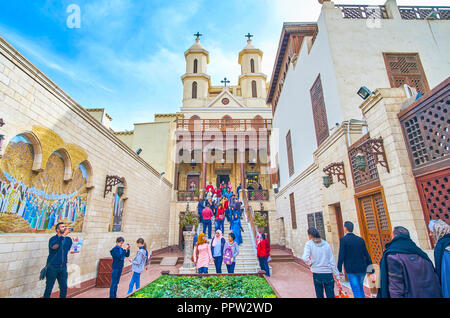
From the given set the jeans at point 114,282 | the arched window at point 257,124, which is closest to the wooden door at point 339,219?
the jeans at point 114,282

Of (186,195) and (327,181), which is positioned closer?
(327,181)

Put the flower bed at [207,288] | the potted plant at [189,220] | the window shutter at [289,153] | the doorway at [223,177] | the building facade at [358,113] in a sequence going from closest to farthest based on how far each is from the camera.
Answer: the flower bed at [207,288] → the building facade at [358,113] → the window shutter at [289,153] → the potted plant at [189,220] → the doorway at [223,177]

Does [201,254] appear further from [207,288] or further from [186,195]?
[186,195]

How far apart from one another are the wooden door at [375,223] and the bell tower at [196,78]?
752 inches

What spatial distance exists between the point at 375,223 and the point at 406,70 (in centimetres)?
628

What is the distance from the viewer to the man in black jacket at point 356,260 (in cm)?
397

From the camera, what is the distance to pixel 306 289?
6328mm

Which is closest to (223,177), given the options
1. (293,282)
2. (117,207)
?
(117,207)

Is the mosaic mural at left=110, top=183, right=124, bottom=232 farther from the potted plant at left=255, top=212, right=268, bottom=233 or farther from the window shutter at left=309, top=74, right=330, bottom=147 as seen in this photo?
the potted plant at left=255, top=212, right=268, bottom=233

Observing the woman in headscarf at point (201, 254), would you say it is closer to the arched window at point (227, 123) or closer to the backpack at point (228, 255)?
the backpack at point (228, 255)

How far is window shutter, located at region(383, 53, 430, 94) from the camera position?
26.2 feet

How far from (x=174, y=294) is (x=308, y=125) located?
8.80m

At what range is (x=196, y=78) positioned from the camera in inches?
925

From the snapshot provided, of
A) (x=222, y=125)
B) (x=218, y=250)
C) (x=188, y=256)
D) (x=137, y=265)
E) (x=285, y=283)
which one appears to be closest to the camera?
(x=137, y=265)
